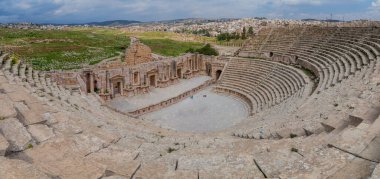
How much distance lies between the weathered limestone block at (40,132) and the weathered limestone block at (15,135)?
1.34ft

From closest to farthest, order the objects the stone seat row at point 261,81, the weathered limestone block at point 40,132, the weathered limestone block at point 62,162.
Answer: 1. the weathered limestone block at point 62,162
2. the weathered limestone block at point 40,132
3. the stone seat row at point 261,81

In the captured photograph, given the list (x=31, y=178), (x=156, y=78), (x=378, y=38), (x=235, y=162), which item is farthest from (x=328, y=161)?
(x=156, y=78)

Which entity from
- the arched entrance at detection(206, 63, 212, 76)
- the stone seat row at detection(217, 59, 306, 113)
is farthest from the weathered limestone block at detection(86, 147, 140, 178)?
the arched entrance at detection(206, 63, 212, 76)

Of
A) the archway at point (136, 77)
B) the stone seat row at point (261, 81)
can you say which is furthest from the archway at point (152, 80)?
the stone seat row at point (261, 81)

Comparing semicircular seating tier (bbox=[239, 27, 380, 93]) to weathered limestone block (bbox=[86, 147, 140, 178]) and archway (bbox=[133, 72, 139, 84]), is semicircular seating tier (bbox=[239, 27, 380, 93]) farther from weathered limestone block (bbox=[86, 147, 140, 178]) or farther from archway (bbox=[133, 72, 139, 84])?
weathered limestone block (bbox=[86, 147, 140, 178])

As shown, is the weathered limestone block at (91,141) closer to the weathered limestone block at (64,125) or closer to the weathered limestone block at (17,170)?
the weathered limestone block at (64,125)

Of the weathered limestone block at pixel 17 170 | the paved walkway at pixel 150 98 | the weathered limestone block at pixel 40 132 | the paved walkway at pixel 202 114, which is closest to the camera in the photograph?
the weathered limestone block at pixel 17 170

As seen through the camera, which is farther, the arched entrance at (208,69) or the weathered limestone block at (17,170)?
the arched entrance at (208,69)

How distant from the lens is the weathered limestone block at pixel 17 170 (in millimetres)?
4588

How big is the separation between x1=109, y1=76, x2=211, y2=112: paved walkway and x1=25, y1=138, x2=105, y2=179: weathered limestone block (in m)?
21.1

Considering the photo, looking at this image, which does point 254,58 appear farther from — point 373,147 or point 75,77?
point 373,147

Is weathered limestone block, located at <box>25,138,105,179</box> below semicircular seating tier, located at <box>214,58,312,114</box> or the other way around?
the other way around

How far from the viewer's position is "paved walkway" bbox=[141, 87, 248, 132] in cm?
2402

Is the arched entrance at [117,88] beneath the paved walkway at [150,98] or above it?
above
